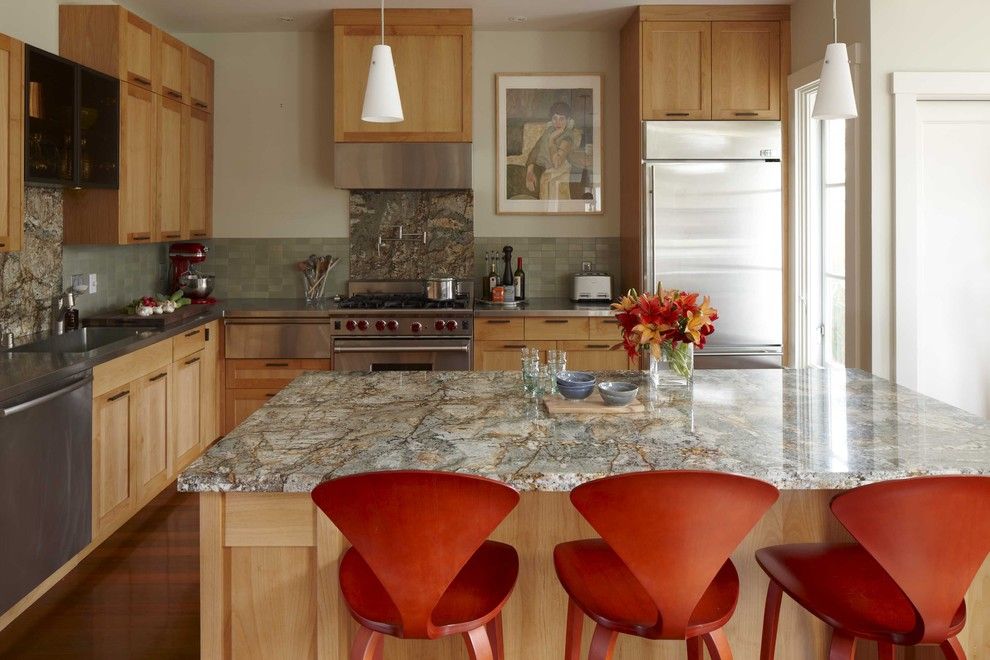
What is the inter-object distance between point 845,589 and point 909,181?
9.01 feet

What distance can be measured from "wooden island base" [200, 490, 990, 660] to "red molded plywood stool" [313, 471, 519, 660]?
31cm

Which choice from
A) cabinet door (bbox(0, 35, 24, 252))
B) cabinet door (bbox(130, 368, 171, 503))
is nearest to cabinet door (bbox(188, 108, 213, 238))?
cabinet door (bbox(130, 368, 171, 503))

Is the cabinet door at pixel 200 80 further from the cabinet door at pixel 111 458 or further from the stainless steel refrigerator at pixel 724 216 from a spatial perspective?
the stainless steel refrigerator at pixel 724 216

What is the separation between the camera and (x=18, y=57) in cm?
352

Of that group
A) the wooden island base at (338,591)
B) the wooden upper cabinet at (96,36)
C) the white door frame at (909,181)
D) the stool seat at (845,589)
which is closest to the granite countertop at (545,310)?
the white door frame at (909,181)

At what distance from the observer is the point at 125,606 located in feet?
11.0

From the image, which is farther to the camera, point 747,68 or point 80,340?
point 747,68

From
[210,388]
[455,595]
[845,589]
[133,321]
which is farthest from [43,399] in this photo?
[845,589]

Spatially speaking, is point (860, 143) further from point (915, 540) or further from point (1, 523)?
point (1, 523)

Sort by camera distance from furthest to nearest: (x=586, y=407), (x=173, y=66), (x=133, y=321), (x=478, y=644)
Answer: (x=173, y=66), (x=133, y=321), (x=586, y=407), (x=478, y=644)

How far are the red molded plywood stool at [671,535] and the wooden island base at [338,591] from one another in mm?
383

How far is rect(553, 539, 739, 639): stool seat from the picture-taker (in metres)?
1.89

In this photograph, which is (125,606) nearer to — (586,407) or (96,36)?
(586,407)

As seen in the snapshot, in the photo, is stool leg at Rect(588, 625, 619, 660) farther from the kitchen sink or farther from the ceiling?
the ceiling
